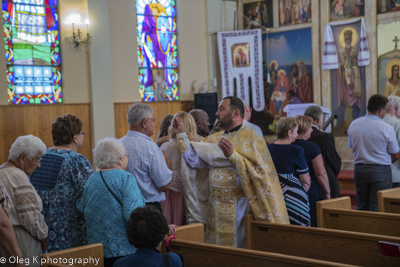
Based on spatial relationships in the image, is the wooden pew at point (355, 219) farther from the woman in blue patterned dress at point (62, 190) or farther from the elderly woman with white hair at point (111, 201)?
the woman in blue patterned dress at point (62, 190)

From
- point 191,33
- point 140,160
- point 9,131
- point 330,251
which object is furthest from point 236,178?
point 191,33

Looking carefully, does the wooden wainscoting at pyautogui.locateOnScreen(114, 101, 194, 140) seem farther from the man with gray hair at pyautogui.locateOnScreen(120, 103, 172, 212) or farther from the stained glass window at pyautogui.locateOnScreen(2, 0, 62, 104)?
the man with gray hair at pyautogui.locateOnScreen(120, 103, 172, 212)

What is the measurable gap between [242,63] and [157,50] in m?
2.16

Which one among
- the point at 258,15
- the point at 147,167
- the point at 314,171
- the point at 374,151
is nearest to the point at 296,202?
the point at 314,171

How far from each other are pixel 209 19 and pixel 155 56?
177 centimetres

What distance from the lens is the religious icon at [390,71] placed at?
9635mm

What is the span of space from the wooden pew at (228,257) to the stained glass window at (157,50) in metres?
8.46

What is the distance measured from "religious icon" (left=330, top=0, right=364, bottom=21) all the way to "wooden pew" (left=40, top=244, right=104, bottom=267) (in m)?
9.18

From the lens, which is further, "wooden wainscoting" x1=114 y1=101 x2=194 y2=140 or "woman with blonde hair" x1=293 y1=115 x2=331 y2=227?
"wooden wainscoting" x1=114 y1=101 x2=194 y2=140

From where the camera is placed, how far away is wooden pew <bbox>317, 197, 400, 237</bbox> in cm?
325

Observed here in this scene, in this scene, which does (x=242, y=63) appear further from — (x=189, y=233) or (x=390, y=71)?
(x=189, y=233)

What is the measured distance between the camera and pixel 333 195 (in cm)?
482

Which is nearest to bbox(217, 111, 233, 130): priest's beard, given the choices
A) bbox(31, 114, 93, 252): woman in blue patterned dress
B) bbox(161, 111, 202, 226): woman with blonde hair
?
bbox(161, 111, 202, 226): woman with blonde hair

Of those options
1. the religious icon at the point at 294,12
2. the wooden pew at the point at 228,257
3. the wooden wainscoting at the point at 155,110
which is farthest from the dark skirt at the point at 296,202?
the religious icon at the point at 294,12
